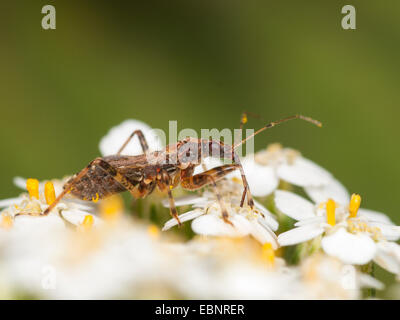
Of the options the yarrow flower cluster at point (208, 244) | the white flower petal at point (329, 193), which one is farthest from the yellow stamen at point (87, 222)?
the white flower petal at point (329, 193)

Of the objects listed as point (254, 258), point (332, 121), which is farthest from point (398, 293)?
point (332, 121)

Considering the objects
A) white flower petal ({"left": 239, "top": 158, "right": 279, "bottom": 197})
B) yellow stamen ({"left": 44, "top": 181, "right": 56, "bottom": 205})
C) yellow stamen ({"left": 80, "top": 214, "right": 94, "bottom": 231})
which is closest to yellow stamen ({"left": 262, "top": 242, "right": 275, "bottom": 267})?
yellow stamen ({"left": 80, "top": 214, "right": 94, "bottom": 231})

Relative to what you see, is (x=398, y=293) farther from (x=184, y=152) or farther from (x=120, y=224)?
(x=184, y=152)

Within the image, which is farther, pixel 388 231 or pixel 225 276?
pixel 388 231

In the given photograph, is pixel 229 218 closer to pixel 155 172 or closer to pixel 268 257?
pixel 268 257

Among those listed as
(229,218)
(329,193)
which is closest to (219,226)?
(229,218)

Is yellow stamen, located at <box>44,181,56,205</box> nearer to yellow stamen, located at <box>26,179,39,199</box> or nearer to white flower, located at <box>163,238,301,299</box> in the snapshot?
yellow stamen, located at <box>26,179,39,199</box>
